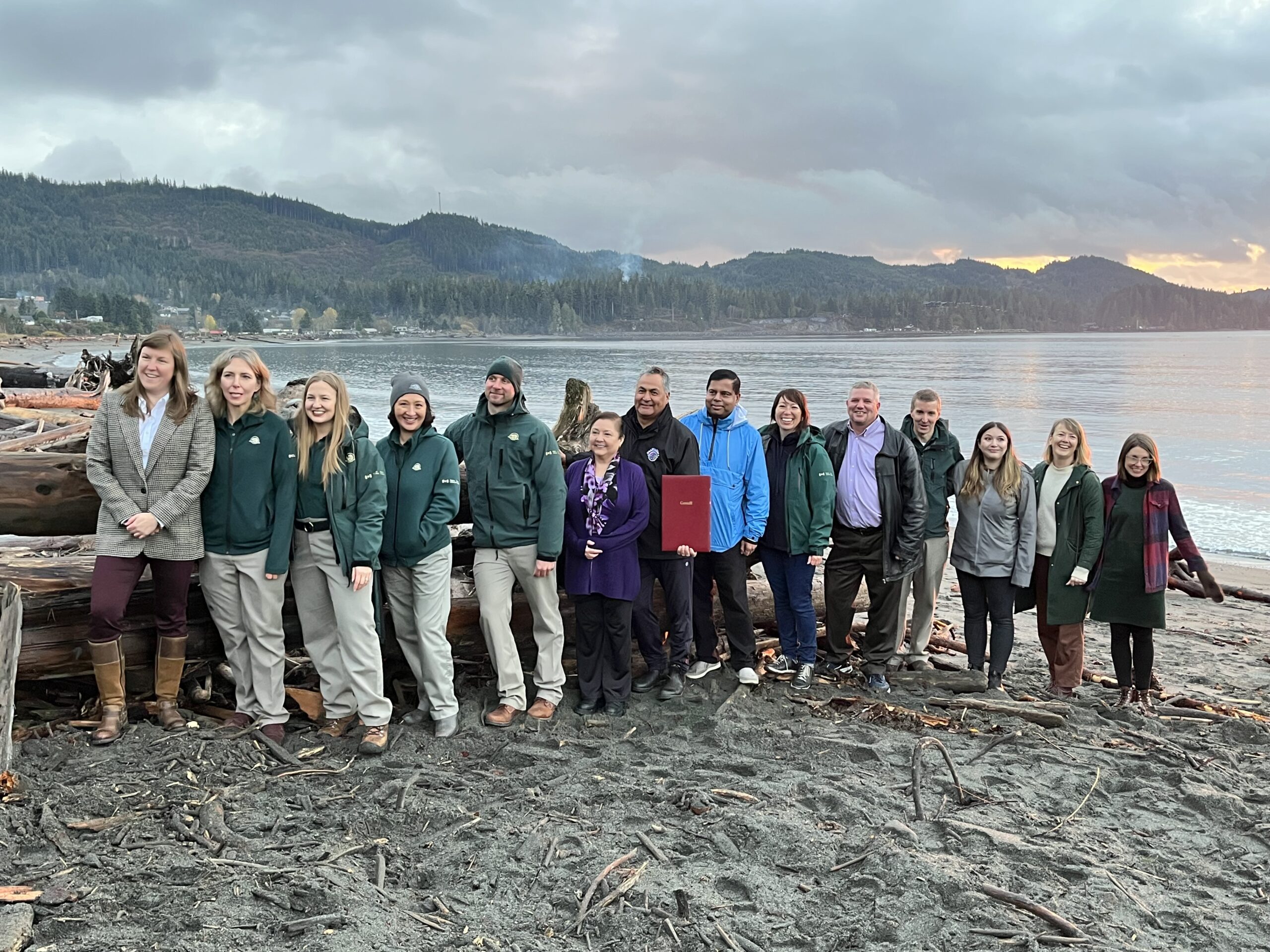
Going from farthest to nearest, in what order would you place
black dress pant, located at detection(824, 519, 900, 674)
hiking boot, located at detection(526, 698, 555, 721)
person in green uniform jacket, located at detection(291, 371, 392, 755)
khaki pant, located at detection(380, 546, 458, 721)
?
black dress pant, located at detection(824, 519, 900, 674) < hiking boot, located at detection(526, 698, 555, 721) < khaki pant, located at detection(380, 546, 458, 721) < person in green uniform jacket, located at detection(291, 371, 392, 755)

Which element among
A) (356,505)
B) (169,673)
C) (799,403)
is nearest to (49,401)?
(169,673)

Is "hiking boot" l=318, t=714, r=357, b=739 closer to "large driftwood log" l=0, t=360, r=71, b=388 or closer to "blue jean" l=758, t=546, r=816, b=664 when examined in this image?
"blue jean" l=758, t=546, r=816, b=664

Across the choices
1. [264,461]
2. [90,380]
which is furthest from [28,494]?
[90,380]

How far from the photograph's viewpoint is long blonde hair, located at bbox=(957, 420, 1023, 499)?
6.32 m

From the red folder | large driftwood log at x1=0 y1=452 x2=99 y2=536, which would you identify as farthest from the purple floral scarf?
large driftwood log at x1=0 y1=452 x2=99 y2=536

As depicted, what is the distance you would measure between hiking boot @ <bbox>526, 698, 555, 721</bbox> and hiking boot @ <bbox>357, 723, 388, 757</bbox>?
2.86 ft

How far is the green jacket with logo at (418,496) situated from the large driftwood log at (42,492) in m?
1.61

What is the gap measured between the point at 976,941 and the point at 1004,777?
1.65m

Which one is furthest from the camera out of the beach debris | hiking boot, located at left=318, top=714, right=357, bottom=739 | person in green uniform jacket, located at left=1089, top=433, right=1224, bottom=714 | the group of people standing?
person in green uniform jacket, located at left=1089, top=433, right=1224, bottom=714

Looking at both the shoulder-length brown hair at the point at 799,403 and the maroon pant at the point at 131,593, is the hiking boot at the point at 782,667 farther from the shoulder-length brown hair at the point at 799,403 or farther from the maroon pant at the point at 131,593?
the maroon pant at the point at 131,593

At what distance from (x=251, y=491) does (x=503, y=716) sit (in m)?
1.93

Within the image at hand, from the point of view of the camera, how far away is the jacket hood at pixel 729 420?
6184 mm

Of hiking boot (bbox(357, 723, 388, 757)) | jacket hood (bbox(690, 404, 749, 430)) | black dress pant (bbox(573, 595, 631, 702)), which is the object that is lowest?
hiking boot (bbox(357, 723, 388, 757))

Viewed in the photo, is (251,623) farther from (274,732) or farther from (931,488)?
(931,488)
